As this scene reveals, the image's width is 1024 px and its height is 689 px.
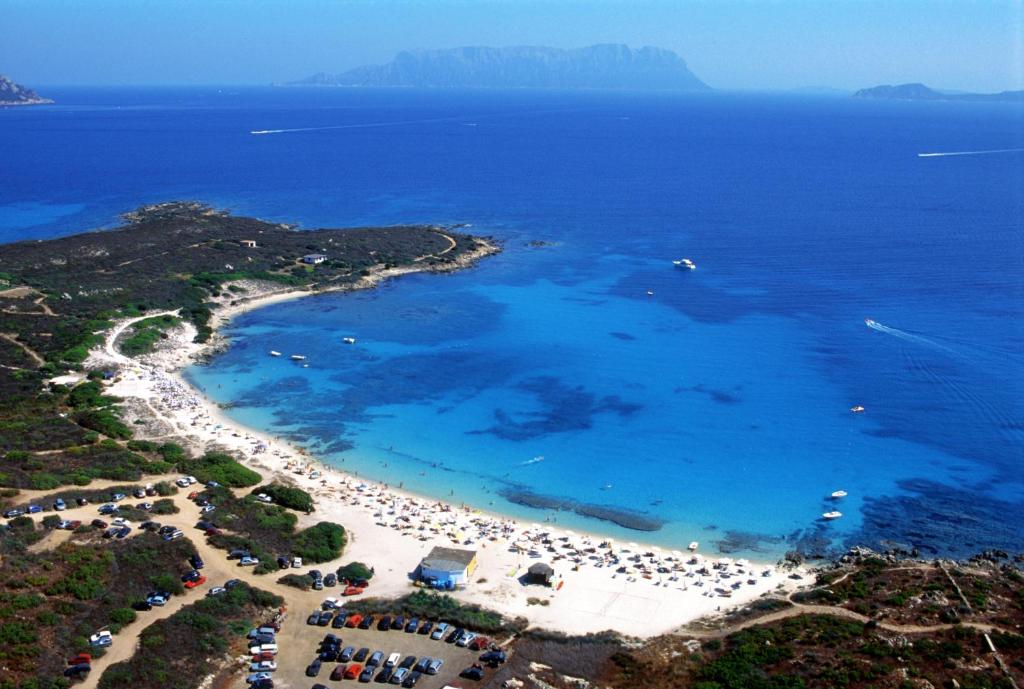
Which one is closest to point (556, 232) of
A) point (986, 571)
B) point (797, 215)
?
point (797, 215)

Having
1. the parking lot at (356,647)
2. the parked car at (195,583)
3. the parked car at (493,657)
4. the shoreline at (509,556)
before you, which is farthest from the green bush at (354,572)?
the parked car at (493,657)

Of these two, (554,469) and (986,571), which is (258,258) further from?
(986,571)

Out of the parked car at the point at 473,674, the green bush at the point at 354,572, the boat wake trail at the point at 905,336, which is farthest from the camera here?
the boat wake trail at the point at 905,336

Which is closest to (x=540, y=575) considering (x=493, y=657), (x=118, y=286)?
(x=493, y=657)

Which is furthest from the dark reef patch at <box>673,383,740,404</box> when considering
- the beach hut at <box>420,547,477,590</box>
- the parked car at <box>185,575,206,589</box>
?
the parked car at <box>185,575,206,589</box>

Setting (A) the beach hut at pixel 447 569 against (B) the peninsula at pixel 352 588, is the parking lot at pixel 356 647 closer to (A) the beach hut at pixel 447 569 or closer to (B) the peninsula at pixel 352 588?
(B) the peninsula at pixel 352 588

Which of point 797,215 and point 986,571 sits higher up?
point 797,215
